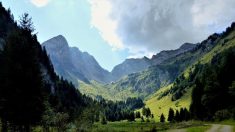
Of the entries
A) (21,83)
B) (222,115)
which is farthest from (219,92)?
(21,83)

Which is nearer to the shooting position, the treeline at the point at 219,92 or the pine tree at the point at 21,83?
the pine tree at the point at 21,83

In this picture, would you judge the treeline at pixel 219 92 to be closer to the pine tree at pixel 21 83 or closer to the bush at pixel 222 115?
the bush at pixel 222 115

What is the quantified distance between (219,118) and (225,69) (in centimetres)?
2157

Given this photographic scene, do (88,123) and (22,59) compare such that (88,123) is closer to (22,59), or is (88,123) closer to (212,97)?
(212,97)

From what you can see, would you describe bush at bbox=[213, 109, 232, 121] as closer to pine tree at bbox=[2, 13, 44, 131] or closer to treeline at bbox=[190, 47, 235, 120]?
treeline at bbox=[190, 47, 235, 120]

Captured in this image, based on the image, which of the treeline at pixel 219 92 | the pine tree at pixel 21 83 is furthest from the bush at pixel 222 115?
the pine tree at pixel 21 83

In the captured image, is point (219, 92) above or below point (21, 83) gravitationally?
above

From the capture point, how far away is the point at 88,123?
494ft

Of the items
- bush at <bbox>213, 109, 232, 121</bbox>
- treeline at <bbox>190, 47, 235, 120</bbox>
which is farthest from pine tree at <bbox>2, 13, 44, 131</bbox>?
treeline at <bbox>190, 47, 235, 120</bbox>

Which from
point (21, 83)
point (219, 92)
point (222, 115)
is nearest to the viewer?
point (21, 83)

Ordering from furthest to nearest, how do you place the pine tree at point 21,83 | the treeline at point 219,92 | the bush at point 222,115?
the treeline at point 219,92 → the bush at point 222,115 → the pine tree at point 21,83

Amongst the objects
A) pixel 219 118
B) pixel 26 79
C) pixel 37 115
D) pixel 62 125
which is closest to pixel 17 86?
pixel 26 79

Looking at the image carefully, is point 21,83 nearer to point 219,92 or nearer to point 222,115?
point 222,115

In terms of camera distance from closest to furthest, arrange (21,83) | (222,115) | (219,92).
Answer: (21,83), (222,115), (219,92)
